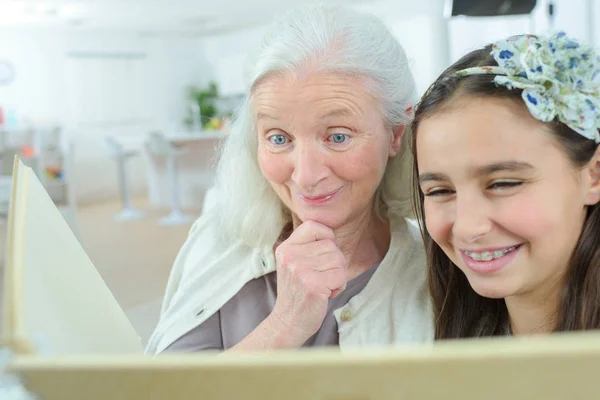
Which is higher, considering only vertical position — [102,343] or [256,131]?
[256,131]

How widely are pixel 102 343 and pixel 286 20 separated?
2.59 feet

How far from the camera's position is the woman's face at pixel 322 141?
3.45ft

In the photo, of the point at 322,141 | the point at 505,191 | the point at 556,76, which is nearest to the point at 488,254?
the point at 505,191

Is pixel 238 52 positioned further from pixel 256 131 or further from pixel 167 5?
pixel 256 131

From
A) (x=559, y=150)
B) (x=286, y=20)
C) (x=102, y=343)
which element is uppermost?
(x=286, y=20)

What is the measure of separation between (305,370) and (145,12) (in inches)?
368

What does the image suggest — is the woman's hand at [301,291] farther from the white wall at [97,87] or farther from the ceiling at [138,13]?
the white wall at [97,87]

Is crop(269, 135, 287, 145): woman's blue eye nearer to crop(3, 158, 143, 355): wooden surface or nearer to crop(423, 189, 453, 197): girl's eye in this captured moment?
crop(423, 189, 453, 197): girl's eye

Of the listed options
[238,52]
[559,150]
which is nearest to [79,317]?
[559,150]

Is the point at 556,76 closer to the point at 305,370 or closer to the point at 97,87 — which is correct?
the point at 305,370

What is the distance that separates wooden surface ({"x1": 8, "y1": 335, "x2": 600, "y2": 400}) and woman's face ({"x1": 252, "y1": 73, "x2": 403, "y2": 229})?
74cm

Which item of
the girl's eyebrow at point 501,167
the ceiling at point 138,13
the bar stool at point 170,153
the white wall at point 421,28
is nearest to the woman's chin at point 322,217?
the girl's eyebrow at point 501,167

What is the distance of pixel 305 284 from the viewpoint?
1.00 m

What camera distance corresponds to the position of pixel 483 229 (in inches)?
30.7
